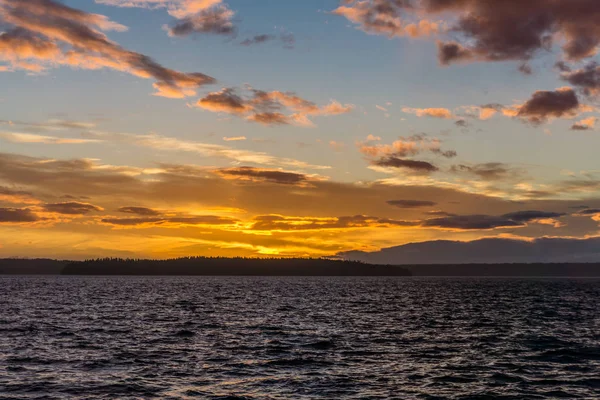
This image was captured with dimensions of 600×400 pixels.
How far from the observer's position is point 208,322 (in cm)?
7456

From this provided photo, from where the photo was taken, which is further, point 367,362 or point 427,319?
point 427,319

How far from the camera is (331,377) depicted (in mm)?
38281

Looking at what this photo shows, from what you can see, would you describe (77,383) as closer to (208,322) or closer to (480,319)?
(208,322)

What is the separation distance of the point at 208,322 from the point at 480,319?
3610 centimetres

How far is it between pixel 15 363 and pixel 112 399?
14353mm

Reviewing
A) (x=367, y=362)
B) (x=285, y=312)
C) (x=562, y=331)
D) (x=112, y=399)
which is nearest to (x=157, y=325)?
(x=285, y=312)

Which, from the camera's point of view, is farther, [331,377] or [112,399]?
[331,377]

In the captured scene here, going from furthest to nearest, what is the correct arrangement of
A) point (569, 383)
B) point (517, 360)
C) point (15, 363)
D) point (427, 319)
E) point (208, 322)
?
point (427, 319)
point (208, 322)
point (517, 360)
point (15, 363)
point (569, 383)

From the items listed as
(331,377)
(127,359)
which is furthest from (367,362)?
(127,359)

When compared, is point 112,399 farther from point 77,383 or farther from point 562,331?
point 562,331

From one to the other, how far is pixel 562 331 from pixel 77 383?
52.3 meters

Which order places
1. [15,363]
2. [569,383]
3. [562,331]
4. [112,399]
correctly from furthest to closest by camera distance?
[562,331]
[15,363]
[569,383]
[112,399]

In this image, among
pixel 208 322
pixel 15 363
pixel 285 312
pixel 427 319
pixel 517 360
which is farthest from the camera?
pixel 285 312

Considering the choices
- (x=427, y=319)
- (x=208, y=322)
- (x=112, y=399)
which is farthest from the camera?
(x=427, y=319)
